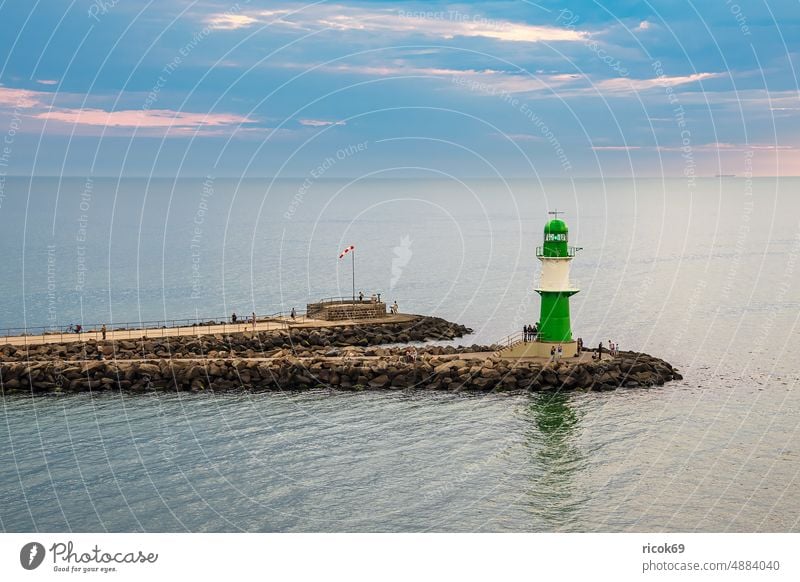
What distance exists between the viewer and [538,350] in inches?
2368

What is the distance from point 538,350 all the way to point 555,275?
402cm

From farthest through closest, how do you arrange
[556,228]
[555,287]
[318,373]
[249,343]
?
[249,343]
[556,228]
[555,287]
[318,373]

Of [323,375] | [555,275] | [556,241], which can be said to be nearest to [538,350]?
[555,275]

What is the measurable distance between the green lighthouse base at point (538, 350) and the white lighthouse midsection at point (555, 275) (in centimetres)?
292

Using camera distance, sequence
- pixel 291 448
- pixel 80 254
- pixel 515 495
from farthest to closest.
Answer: pixel 80 254
pixel 291 448
pixel 515 495

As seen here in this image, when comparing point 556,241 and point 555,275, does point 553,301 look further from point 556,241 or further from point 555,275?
point 556,241

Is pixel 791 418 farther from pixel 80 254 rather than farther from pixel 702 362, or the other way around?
pixel 80 254

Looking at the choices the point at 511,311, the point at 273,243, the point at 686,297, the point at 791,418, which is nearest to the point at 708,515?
the point at 791,418

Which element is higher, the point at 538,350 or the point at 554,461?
the point at 538,350

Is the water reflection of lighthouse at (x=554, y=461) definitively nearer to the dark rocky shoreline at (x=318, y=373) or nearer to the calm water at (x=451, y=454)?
the calm water at (x=451, y=454)

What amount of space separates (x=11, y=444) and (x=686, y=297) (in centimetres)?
6923

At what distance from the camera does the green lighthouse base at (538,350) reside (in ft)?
197

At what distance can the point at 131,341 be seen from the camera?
65562 mm

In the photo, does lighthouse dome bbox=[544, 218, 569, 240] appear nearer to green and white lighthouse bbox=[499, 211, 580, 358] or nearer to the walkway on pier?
green and white lighthouse bbox=[499, 211, 580, 358]
